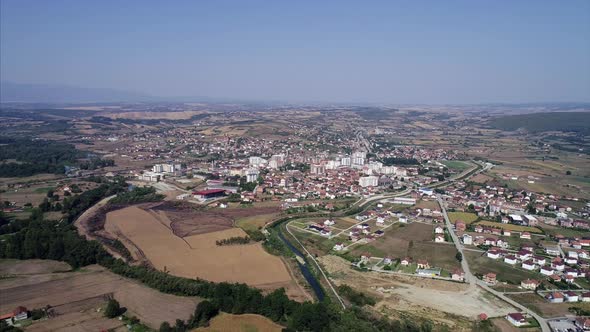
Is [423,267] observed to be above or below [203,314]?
below

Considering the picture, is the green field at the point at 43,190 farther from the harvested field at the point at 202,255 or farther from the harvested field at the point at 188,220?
the harvested field at the point at 202,255

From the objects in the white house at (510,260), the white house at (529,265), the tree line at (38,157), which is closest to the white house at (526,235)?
the white house at (510,260)

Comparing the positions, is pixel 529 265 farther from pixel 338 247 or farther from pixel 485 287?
pixel 338 247

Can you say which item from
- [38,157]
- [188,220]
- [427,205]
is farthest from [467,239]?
[38,157]

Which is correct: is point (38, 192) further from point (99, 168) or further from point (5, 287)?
point (5, 287)

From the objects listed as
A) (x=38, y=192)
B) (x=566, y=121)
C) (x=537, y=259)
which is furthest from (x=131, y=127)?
(x=566, y=121)

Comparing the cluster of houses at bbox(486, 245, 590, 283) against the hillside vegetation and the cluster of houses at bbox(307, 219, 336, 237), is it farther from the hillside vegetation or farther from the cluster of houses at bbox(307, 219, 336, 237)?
the hillside vegetation

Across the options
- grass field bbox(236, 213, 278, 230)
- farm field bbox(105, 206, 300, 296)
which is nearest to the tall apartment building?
grass field bbox(236, 213, 278, 230)
